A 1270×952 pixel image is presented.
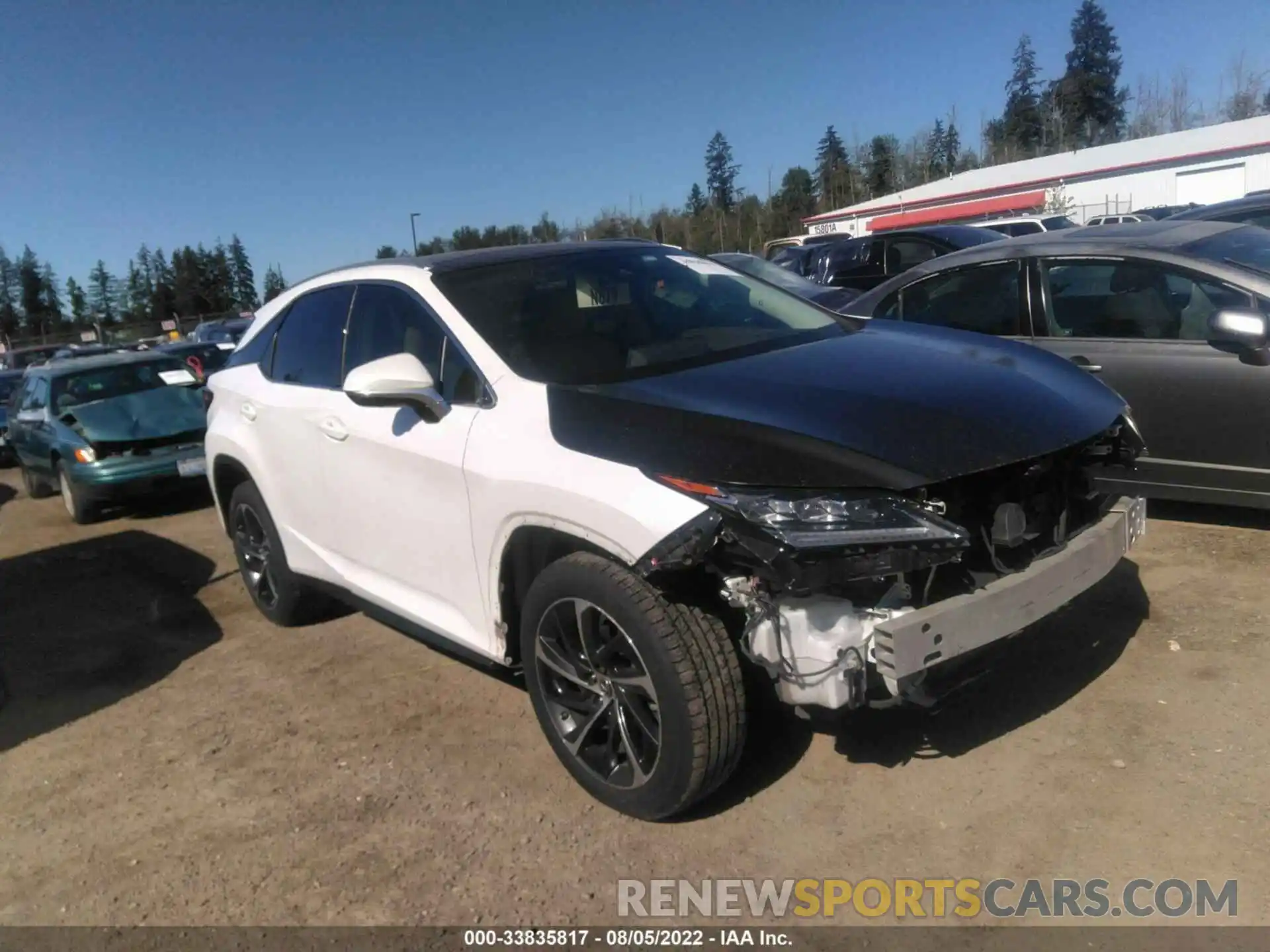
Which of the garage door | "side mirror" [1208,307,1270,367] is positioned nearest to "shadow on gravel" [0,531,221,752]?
"side mirror" [1208,307,1270,367]

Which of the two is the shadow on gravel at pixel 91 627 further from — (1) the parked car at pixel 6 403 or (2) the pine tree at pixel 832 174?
(2) the pine tree at pixel 832 174

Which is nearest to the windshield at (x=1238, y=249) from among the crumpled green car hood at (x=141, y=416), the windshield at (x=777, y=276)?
the windshield at (x=777, y=276)

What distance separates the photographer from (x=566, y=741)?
3484mm

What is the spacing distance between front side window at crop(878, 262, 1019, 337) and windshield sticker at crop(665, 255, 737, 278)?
1.74 metres

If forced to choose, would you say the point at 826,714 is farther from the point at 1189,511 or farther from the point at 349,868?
the point at 1189,511

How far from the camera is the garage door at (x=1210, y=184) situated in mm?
42969

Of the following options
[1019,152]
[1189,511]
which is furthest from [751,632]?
[1019,152]

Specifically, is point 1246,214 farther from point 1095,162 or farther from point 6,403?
point 1095,162

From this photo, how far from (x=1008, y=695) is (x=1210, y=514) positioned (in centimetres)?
256

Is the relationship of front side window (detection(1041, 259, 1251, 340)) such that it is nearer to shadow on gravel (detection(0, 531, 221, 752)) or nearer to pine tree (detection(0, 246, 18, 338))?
shadow on gravel (detection(0, 531, 221, 752))

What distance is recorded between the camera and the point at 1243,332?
4641 millimetres

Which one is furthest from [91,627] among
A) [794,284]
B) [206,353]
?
[206,353]

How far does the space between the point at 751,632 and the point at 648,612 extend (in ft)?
0.98

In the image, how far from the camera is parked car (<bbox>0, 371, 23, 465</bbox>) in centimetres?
1566
